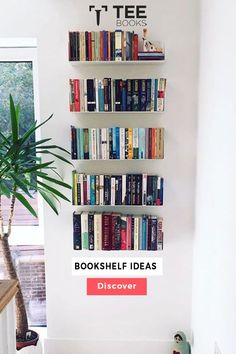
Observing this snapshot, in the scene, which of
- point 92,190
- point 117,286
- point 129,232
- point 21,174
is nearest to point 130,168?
point 92,190

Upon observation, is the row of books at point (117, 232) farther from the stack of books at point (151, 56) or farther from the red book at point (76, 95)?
the stack of books at point (151, 56)

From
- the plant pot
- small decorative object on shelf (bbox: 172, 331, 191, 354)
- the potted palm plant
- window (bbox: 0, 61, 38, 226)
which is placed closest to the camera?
the potted palm plant

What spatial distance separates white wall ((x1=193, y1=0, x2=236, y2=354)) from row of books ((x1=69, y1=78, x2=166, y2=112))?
0.27m

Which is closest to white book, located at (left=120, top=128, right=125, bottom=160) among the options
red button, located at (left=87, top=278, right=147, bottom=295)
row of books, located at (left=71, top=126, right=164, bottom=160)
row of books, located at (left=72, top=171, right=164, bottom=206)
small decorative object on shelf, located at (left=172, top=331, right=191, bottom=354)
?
row of books, located at (left=71, top=126, right=164, bottom=160)

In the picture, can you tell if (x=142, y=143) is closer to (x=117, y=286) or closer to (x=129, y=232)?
(x=129, y=232)

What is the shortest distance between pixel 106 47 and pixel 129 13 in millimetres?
284

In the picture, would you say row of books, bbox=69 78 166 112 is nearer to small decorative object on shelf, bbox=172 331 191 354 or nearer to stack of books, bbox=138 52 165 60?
stack of books, bbox=138 52 165 60

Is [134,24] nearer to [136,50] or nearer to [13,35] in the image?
[136,50]

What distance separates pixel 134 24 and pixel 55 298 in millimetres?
1845

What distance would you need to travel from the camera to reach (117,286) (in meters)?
2.32

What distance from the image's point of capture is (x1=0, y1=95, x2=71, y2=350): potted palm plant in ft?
6.18

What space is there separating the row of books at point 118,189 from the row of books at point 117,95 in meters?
0.41

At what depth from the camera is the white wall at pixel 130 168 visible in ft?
6.95

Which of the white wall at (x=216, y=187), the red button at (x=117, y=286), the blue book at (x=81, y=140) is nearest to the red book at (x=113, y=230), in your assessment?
the red button at (x=117, y=286)
